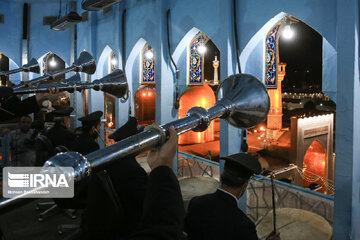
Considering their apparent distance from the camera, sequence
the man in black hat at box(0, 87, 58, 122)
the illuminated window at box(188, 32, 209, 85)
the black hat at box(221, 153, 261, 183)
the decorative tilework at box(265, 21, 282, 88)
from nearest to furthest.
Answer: the black hat at box(221, 153, 261, 183), the man in black hat at box(0, 87, 58, 122), the decorative tilework at box(265, 21, 282, 88), the illuminated window at box(188, 32, 209, 85)

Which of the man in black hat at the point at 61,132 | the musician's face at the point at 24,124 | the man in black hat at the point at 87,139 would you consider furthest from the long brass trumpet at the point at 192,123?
the musician's face at the point at 24,124

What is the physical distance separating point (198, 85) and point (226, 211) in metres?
5.14

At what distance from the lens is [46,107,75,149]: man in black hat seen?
15.7 feet

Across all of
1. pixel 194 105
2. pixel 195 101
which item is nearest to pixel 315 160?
pixel 194 105

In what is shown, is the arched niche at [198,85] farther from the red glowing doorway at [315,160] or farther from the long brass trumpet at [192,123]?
the long brass trumpet at [192,123]

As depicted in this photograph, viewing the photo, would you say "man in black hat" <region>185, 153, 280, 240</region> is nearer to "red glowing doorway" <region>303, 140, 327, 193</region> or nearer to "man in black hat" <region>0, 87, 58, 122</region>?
"man in black hat" <region>0, 87, 58, 122</region>

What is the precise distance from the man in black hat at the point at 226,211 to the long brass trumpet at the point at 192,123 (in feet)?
1.74

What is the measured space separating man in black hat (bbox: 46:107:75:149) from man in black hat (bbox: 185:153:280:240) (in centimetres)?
321

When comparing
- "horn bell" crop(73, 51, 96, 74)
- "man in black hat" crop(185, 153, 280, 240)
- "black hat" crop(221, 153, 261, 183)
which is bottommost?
"man in black hat" crop(185, 153, 280, 240)

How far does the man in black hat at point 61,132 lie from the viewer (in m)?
4.79

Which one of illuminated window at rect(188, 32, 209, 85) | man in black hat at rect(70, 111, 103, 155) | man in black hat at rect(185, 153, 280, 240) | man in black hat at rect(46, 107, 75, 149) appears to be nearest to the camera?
man in black hat at rect(185, 153, 280, 240)

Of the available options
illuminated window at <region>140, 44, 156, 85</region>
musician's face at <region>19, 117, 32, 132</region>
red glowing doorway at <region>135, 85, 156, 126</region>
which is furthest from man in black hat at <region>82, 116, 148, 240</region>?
red glowing doorway at <region>135, 85, 156, 126</region>

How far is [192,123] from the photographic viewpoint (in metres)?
1.22

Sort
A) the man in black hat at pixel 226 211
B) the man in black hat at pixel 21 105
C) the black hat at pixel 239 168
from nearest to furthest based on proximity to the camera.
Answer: the man in black hat at pixel 226 211
the black hat at pixel 239 168
the man in black hat at pixel 21 105
